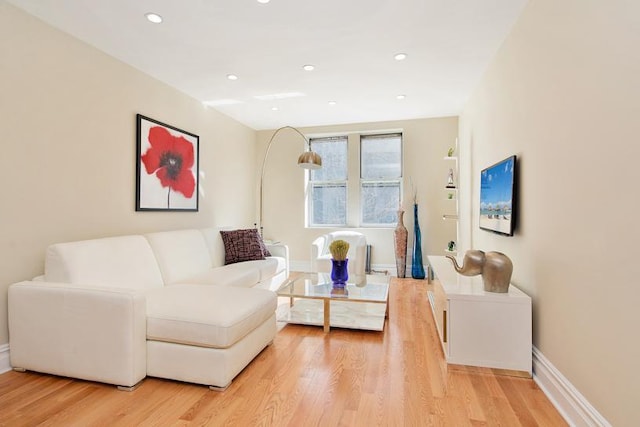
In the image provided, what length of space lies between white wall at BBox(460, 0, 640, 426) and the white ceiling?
20.8 inches

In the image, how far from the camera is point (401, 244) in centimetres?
486

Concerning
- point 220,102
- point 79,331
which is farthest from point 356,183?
point 79,331

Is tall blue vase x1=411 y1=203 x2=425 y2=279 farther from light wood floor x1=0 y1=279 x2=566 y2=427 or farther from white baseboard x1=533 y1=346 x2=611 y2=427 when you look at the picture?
white baseboard x1=533 y1=346 x2=611 y2=427

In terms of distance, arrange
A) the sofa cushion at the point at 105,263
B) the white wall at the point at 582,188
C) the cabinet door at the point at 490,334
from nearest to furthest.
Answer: the white wall at the point at 582,188
the cabinet door at the point at 490,334
the sofa cushion at the point at 105,263

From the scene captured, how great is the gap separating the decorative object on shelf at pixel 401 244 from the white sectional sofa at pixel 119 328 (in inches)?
117

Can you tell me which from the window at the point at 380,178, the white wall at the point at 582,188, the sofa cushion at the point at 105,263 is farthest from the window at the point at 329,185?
the white wall at the point at 582,188

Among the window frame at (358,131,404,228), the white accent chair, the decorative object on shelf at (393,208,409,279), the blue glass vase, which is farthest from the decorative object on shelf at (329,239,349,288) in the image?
the window frame at (358,131,404,228)

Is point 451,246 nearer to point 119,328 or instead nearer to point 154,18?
point 119,328

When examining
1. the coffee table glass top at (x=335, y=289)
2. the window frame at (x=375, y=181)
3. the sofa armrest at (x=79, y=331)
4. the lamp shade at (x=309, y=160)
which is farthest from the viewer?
the window frame at (x=375, y=181)

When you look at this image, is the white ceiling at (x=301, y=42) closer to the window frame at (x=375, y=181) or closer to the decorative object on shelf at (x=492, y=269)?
the window frame at (x=375, y=181)

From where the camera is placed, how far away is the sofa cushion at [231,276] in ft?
9.86

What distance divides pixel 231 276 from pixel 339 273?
1066mm

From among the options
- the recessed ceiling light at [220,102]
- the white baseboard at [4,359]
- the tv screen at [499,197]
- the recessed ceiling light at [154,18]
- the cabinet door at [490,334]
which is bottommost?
the white baseboard at [4,359]

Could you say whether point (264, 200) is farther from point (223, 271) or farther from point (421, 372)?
point (421, 372)
